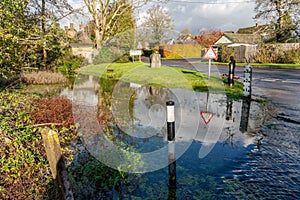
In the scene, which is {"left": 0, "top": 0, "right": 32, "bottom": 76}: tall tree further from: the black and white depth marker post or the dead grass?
the dead grass

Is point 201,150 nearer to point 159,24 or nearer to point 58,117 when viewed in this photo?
point 58,117

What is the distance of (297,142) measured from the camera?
4.82m

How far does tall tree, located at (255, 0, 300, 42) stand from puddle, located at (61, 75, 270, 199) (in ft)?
81.2

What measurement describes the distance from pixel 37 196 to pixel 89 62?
2529 centimetres

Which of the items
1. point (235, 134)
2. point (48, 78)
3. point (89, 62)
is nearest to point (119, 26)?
point (89, 62)

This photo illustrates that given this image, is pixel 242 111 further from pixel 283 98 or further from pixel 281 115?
pixel 283 98

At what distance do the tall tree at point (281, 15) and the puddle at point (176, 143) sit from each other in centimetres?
2476

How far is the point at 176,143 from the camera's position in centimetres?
506

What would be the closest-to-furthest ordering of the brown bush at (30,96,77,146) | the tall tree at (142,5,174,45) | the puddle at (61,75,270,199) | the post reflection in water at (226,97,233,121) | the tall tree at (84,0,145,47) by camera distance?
the puddle at (61,75,270,199) < the brown bush at (30,96,77,146) < the post reflection in water at (226,97,233,121) < the tall tree at (84,0,145,47) < the tall tree at (142,5,174,45)

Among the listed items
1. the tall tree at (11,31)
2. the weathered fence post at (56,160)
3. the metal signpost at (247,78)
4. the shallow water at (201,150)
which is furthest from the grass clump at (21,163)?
the metal signpost at (247,78)

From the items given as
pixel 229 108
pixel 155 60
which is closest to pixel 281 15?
pixel 155 60

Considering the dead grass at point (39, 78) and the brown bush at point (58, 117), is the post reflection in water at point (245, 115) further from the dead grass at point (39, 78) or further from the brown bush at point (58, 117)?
the dead grass at point (39, 78)

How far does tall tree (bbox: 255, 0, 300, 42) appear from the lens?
27.2m

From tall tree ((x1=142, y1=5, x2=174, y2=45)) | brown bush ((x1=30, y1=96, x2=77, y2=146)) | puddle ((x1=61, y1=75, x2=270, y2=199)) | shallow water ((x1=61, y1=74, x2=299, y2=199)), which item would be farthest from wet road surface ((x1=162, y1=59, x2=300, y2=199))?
tall tree ((x1=142, y1=5, x2=174, y2=45))
